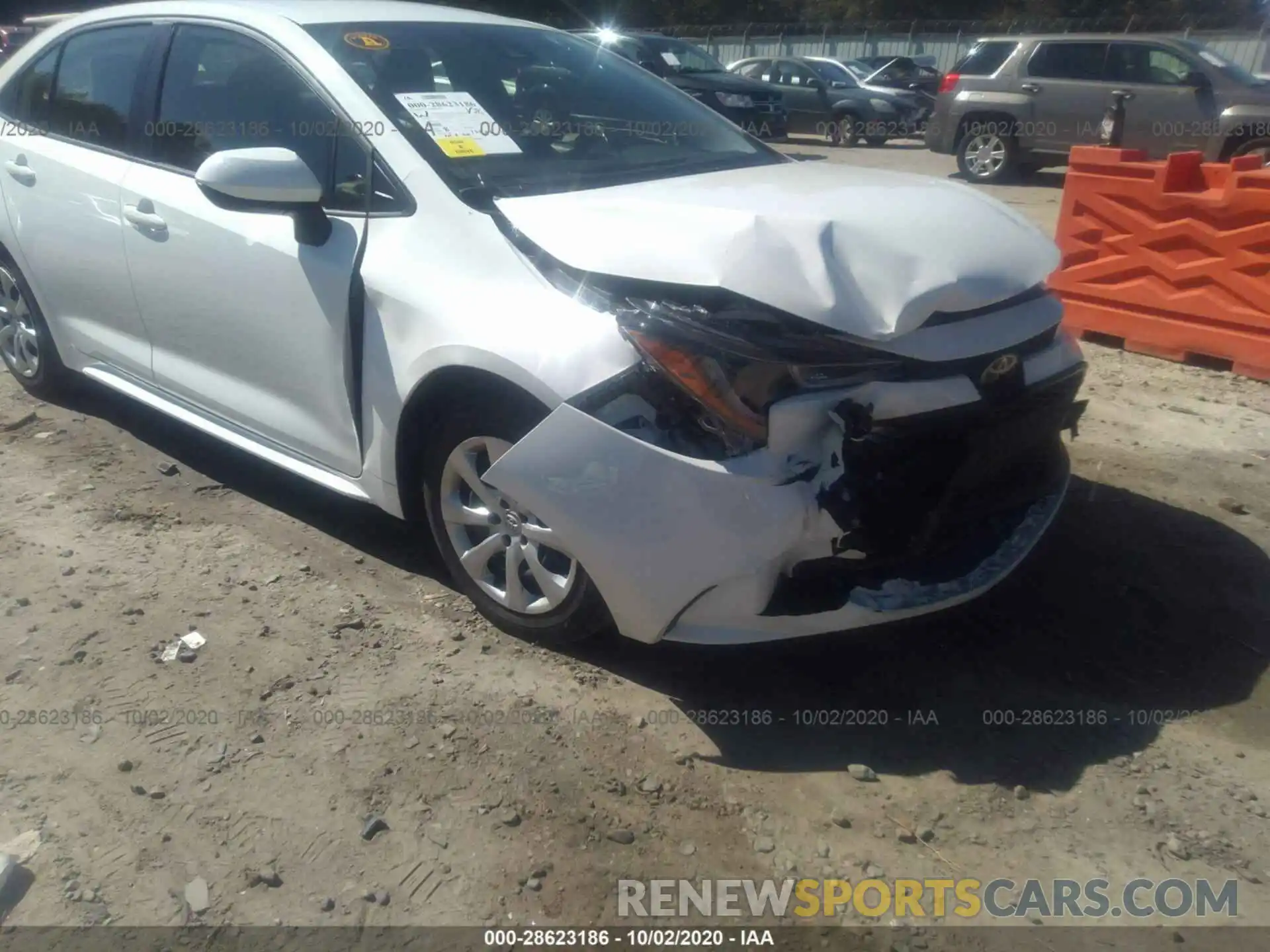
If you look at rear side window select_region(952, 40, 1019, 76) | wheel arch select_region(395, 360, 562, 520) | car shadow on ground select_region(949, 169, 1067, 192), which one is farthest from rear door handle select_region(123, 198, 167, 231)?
rear side window select_region(952, 40, 1019, 76)

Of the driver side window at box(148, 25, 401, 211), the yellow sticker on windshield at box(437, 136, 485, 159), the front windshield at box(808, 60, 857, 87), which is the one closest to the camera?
the yellow sticker on windshield at box(437, 136, 485, 159)

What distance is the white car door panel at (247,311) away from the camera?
3.28 metres

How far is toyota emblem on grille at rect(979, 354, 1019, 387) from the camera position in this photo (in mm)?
2783

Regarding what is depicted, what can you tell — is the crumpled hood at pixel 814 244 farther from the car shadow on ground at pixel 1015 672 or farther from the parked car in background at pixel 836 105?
the parked car in background at pixel 836 105

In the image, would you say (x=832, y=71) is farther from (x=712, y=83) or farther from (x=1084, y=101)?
(x=1084, y=101)

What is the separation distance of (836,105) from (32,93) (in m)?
15.9

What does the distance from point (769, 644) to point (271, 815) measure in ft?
4.79

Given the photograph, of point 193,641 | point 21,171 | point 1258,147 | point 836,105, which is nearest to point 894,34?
point 836,105

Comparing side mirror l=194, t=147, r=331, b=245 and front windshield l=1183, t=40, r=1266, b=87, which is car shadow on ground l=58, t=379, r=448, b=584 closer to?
side mirror l=194, t=147, r=331, b=245

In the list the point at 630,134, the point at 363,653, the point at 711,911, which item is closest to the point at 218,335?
the point at 363,653

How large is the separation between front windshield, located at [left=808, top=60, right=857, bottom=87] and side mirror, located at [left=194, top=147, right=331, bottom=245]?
18.1 meters

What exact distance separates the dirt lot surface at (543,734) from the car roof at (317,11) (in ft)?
5.75

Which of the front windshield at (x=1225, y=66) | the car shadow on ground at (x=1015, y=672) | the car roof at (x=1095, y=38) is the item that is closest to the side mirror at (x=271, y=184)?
the car shadow on ground at (x=1015, y=672)

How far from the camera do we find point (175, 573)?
3.70 metres
